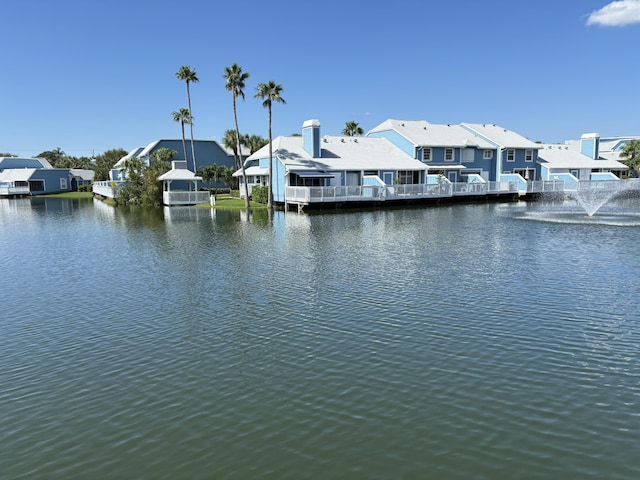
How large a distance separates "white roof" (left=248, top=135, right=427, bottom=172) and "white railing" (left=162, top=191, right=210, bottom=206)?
792cm

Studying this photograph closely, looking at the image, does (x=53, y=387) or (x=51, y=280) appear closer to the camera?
(x=53, y=387)

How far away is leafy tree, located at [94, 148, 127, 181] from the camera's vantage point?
93688 mm

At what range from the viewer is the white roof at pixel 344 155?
156ft

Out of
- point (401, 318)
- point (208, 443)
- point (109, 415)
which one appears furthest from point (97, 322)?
point (401, 318)

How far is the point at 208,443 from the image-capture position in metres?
7.36

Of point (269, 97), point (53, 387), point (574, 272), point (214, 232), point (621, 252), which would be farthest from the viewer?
point (269, 97)

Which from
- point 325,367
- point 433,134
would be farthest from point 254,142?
point 325,367

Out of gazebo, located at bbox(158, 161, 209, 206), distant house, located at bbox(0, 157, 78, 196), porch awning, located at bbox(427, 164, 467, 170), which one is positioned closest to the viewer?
gazebo, located at bbox(158, 161, 209, 206)

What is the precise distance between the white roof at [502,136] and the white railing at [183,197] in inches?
1440

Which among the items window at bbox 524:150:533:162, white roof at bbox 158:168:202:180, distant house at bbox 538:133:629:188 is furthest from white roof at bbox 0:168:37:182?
distant house at bbox 538:133:629:188

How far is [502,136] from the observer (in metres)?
63.4

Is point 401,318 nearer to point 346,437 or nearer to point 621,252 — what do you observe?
point 346,437

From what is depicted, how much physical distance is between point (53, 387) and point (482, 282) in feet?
42.9

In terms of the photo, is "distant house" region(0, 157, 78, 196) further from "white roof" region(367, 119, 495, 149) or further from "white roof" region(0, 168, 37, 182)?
"white roof" region(367, 119, 495, 149)
